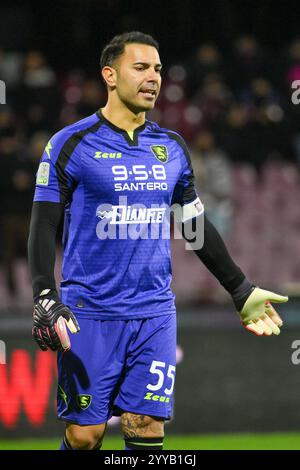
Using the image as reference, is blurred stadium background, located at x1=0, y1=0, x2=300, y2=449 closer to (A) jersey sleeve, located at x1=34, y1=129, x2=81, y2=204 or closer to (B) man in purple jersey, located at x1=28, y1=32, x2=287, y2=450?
(B) man in purple jersey, located at x1=28, y1=32, x2=287, y2=450

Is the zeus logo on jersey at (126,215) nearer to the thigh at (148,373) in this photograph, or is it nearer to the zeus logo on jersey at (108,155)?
the zeus logo on jersey at (108,155)

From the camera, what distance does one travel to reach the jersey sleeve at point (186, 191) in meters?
5.47

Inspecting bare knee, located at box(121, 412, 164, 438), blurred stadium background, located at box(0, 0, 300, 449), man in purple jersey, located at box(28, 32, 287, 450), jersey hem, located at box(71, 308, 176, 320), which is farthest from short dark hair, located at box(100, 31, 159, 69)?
blurred stadium background, located at box(0, 0, 300, 449)

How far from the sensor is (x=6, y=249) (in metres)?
9.88

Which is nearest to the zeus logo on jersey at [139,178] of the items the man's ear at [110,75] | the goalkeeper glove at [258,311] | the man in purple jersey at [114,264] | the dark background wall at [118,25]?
the man in purple jersey at [114,264]

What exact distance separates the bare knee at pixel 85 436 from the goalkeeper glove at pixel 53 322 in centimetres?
52

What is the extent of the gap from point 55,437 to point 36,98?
4.19 m

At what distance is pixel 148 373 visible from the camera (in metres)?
5.14

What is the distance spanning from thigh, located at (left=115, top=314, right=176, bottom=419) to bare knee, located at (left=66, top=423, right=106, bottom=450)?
17cm

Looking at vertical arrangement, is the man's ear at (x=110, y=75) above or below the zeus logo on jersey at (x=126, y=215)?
above

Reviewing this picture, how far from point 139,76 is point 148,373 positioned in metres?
1.48

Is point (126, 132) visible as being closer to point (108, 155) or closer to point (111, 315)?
point (108, 155)

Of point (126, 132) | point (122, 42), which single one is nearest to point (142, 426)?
point (126, 132)
